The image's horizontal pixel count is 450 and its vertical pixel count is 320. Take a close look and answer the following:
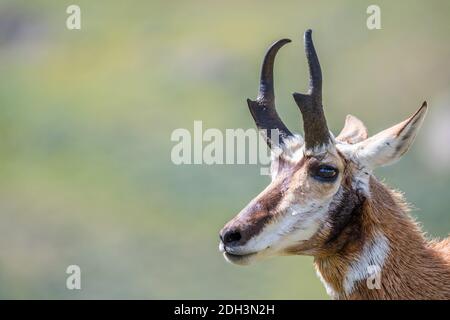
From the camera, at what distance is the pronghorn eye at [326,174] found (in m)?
15.4

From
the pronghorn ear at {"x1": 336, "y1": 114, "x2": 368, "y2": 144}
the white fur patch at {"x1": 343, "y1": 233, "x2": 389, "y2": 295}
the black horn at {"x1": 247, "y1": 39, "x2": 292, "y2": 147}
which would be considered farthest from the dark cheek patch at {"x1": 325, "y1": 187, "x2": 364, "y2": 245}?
the black horn at {"x1": 247, "y1": 39, "x2": 292, "y2": 147}

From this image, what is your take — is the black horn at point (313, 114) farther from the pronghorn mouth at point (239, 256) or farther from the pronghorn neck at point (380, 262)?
the pronghorn mouth at point (239, 256)

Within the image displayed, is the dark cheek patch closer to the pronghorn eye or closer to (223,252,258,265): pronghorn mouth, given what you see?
the pronghorn eye

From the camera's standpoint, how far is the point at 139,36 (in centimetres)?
5216

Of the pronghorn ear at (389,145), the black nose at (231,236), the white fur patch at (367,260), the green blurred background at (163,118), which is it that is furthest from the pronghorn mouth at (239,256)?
the green blurred background at (163,118)

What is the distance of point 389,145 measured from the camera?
15.3m

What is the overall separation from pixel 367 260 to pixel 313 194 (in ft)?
3.15

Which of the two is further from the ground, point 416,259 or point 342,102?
point 342,102

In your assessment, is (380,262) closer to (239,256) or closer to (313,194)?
(313,194)

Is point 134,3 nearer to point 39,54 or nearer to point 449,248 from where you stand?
point 39,54

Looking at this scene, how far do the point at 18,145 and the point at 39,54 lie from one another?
6431 millimetres

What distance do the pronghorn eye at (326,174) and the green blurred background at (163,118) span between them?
64.0ft
